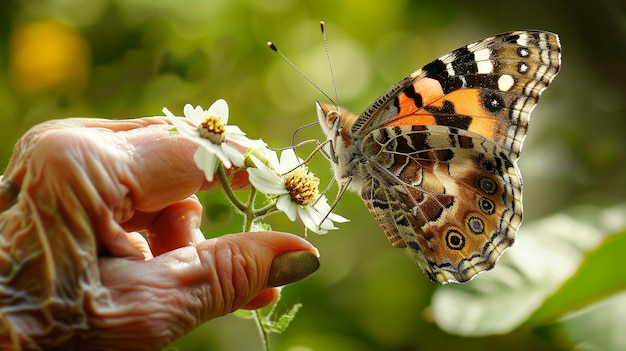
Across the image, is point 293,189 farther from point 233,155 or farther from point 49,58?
point 49,58

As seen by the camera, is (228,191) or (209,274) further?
(228,191)

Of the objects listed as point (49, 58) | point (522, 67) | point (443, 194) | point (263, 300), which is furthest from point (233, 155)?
point (49, 58)

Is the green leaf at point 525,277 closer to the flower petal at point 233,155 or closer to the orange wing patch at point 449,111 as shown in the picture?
the orange wing patch at point 449,111

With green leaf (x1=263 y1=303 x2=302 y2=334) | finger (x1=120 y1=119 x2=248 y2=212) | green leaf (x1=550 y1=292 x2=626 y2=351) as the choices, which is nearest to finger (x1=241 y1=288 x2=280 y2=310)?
green leaf (x1=263 y1=303 x2=302 y2=334)

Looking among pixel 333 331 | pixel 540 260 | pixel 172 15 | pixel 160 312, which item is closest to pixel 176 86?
pixel 172 15

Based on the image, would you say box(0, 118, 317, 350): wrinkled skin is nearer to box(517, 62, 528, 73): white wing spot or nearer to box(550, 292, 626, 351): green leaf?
box(517, 62, 528, 73): white wing spot

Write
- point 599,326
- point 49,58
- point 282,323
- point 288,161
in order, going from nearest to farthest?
point 282,323 < point 288,161 < point 599,326 < point 49,58
